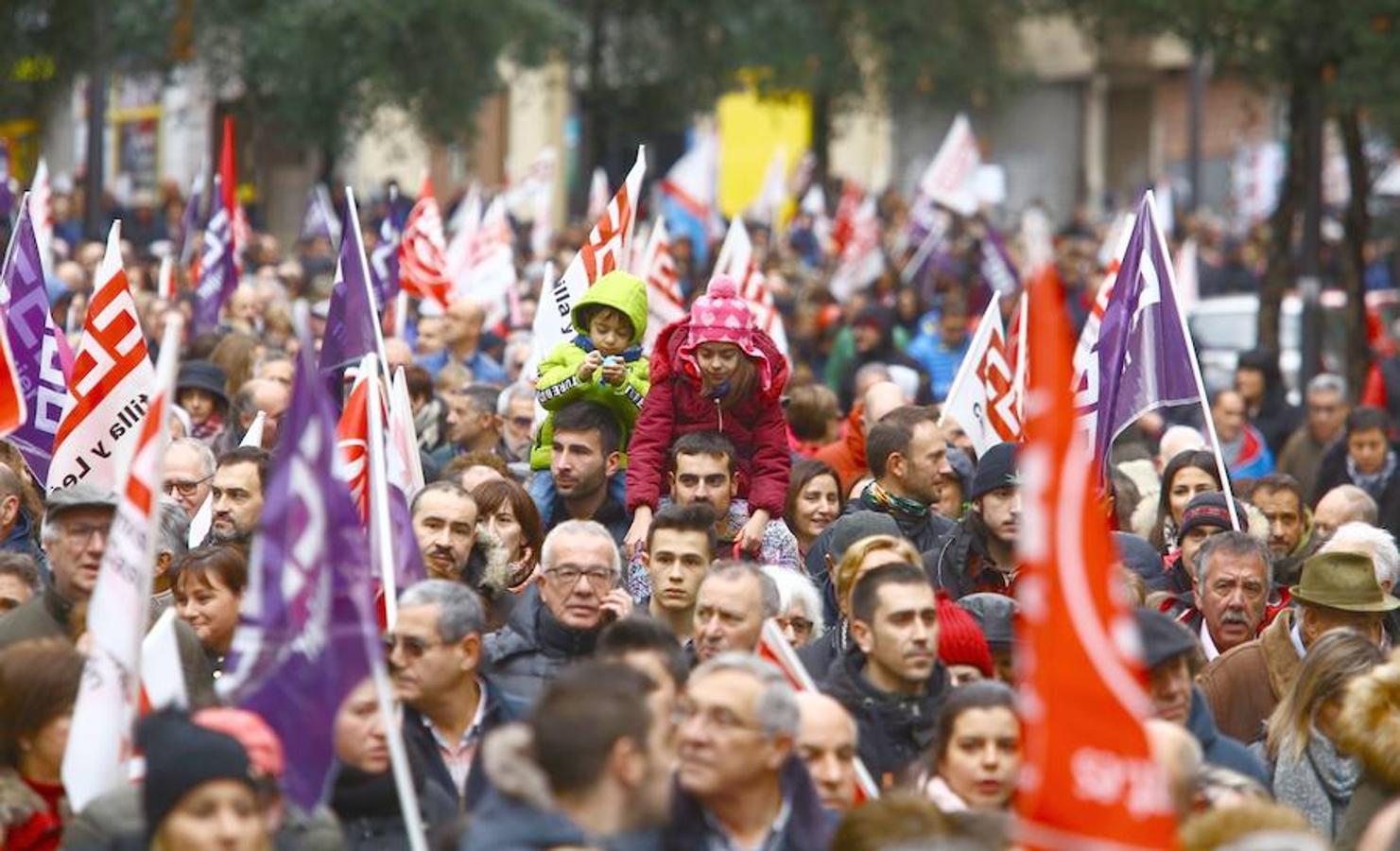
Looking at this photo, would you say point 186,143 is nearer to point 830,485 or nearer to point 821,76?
point 821,76

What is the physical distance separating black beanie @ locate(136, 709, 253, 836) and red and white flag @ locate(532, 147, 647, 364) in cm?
772

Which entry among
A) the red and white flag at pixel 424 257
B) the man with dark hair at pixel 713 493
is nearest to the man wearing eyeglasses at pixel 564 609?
the man with dark hair at pixel 713 493

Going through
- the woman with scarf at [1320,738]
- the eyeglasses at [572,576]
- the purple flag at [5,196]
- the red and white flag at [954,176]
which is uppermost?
the red and white flag at [954,176]

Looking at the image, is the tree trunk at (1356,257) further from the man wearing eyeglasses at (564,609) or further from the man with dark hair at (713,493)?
the man wearing eyeglasses at (564,609)

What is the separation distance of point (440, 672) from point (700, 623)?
983 mm

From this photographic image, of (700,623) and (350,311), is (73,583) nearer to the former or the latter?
(700,623)

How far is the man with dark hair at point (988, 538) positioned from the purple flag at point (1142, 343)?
1342 millimetres

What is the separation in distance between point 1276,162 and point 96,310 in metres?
29.5

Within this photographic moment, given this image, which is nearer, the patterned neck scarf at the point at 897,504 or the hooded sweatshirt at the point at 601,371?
the hooded sweatshirt at the point at 601,371

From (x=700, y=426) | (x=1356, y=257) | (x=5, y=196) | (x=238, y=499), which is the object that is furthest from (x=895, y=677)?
(x=1356, y=257)

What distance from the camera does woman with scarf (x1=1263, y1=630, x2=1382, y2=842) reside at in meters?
8.53

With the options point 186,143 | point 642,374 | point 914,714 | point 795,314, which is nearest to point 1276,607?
point 642,374

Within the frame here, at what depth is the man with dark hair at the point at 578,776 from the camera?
6.32 metres

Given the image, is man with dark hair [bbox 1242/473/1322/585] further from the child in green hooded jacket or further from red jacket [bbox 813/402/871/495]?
the child in green hooded jacket
